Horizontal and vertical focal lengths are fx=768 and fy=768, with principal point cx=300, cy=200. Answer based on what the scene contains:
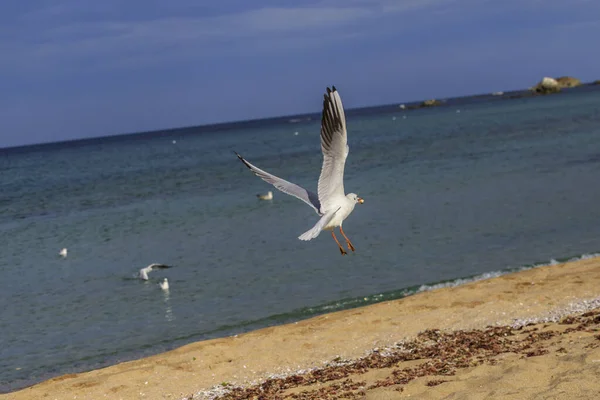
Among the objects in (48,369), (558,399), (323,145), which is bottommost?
(48,369)

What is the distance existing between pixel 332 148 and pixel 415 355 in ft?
9.68

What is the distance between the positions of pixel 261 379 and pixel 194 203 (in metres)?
23.8

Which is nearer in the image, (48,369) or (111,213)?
(48,369)

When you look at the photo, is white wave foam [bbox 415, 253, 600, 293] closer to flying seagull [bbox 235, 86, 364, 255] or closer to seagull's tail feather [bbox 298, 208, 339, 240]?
flying seagull [bbox 235, 86, 364, 255]

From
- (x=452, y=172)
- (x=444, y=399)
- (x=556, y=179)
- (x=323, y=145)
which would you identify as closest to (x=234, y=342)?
(x=323, y=145)

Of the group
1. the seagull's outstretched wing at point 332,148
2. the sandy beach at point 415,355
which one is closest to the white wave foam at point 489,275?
the sandy beach at point 415,355

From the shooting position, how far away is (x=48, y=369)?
13281 mm

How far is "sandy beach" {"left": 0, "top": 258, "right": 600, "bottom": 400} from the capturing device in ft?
25.9

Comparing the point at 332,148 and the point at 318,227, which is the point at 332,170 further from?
the point at 318,227

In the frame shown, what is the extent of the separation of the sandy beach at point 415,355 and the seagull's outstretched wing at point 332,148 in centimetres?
224

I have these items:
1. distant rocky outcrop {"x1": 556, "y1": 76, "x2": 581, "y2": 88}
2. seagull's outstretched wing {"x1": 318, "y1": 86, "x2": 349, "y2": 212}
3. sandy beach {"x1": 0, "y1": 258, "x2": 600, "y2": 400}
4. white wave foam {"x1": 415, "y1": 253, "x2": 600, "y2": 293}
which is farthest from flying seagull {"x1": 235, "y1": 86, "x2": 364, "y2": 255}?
distant rocky outcrop {"x1": 556, "y1": 76, "x2": 581, "y2": 88}

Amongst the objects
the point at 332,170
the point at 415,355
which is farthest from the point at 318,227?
the point at 415,355

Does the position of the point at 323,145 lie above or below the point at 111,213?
above

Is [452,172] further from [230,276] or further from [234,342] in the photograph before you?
[234,342]
